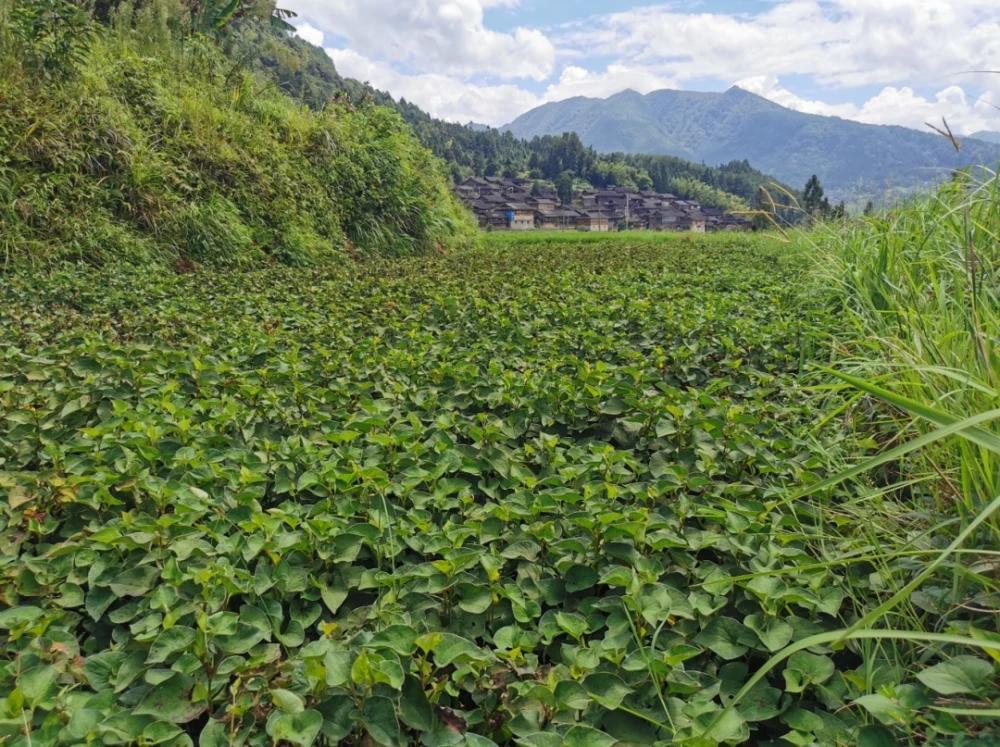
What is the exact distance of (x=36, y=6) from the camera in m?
7.00

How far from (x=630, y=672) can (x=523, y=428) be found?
1.34 metres

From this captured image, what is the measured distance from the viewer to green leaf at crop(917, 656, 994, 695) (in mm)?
1122

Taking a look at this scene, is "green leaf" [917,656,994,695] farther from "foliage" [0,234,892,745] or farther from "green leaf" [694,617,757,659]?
"green leaf" [694,617,757,659]

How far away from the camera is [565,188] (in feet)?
273

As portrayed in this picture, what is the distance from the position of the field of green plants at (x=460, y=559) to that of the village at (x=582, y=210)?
55563mm

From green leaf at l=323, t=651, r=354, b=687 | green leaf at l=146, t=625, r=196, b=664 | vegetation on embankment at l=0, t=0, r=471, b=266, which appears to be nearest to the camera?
green leaf at l=323, t=651, r=354, b=687

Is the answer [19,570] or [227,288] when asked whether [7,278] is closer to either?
[227,288]

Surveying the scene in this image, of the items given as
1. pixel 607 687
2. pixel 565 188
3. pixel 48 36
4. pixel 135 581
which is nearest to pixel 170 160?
pixel 48 36

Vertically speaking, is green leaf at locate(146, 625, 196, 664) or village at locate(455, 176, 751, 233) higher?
village at locate(455, 176, 751, 233)

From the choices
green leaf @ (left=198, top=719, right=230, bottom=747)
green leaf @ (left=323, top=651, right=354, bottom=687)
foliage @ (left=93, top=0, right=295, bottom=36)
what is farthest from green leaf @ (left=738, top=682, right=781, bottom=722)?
foliage @ (left=93, top=0, right=295, bottom=36)

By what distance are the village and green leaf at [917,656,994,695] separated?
57158 mm

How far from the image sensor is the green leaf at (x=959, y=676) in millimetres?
1122

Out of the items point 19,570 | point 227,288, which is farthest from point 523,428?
point 227,288

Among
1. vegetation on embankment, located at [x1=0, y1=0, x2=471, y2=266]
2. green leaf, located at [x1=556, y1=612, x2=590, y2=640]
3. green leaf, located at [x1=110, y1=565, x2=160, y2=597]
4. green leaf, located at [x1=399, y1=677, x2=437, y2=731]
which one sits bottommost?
green leaf, located at [x1=399, y1=677, x2=437, y2=731]
